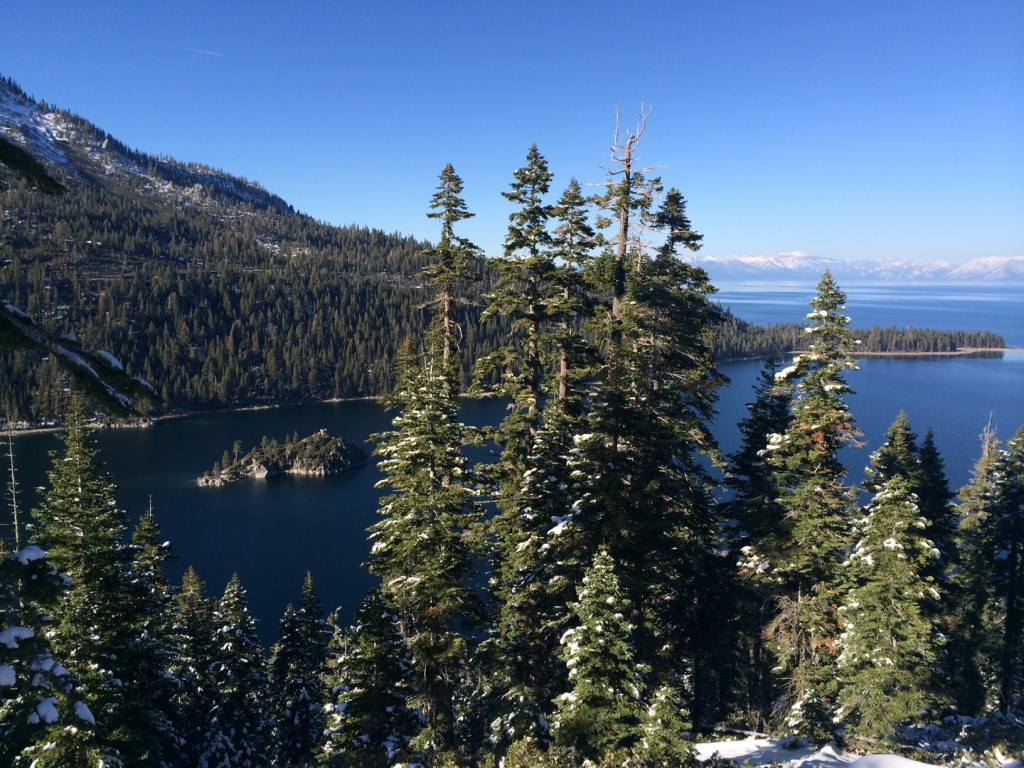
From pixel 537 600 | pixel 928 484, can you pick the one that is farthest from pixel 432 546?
pixel 928 484

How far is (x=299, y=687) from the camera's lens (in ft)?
87.6

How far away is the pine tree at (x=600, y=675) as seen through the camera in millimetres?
12867

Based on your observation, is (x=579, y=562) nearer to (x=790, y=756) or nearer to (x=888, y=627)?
(x=790, y=756)

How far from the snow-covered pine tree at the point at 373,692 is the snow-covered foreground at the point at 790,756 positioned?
28.4 ft

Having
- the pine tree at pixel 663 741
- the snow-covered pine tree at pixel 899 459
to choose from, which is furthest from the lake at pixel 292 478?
the pine tree at pixel 663 741

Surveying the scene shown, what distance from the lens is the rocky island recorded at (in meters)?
95.1

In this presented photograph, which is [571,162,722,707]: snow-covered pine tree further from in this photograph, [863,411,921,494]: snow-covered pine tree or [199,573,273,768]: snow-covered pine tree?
[199,573,273,768]: snow-covered pine tree

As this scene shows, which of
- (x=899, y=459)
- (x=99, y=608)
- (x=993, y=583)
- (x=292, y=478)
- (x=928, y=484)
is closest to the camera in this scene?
(x=99, y=608)

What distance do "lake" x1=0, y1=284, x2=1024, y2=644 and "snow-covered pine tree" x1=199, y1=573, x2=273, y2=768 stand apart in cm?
2324

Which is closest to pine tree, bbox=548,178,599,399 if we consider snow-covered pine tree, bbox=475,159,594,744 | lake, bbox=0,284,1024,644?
snow-covered pine tree, bbox=475,159,594,744

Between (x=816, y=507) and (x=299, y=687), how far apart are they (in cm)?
2299

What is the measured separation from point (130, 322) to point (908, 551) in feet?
689

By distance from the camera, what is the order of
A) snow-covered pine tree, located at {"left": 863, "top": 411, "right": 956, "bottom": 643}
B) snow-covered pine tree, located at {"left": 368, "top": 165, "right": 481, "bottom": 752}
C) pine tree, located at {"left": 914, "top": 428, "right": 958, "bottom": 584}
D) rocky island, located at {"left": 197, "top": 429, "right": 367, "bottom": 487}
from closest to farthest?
snow-covered pine tree, located at {"left": 368, "top": 165, "right": 481, "bottom": 752} → snow-covered pine tree, located at {"left": 863, "top": 411, "right": 956, "bottom": 643} → pine tree, located at {"left": 914, "top": 428, "right": 958, "bottom": 584} → rocky island, located at {"left": 197, "top": 429, "right": 367, "bottom": 487}

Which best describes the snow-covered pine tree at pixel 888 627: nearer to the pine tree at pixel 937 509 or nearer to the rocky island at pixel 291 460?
the pine tree at pixel 937 509
